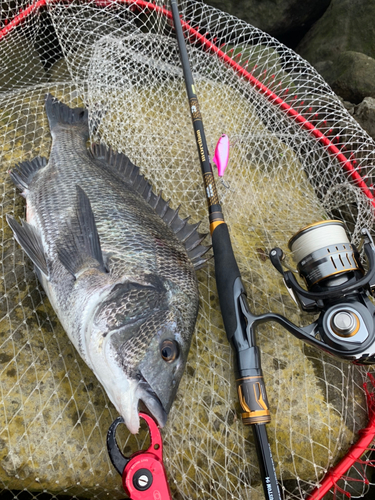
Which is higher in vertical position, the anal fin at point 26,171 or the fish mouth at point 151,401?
the anal fin at point 26,171

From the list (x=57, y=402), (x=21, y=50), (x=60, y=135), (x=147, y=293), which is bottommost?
(x=57, y=402)

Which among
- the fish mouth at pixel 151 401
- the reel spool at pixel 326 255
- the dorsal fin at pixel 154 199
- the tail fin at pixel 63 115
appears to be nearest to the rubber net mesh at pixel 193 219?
the tail fin at pixel 63 115

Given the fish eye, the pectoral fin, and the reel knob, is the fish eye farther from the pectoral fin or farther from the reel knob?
the reel knob

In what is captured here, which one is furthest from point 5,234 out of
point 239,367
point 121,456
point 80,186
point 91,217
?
point 239,367

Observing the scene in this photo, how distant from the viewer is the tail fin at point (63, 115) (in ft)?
9.36

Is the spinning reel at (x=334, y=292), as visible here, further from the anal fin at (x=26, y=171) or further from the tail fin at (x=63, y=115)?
the tail fin at (x=63, y=115)

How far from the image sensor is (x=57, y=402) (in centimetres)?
204

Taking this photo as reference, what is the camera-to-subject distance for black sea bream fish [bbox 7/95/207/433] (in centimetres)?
171

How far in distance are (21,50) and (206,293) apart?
302 cm

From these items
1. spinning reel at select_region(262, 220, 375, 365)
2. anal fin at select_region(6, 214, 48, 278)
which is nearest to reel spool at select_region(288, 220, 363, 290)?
spinning reel at select_region(262, 220, 375, 365)

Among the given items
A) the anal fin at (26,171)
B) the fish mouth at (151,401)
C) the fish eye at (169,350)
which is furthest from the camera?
the anal fin at (26,171)

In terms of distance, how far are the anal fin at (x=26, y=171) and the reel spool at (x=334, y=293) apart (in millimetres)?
1777

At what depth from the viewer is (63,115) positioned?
2.90m

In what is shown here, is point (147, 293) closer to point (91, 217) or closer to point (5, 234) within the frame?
point (91, 217)
